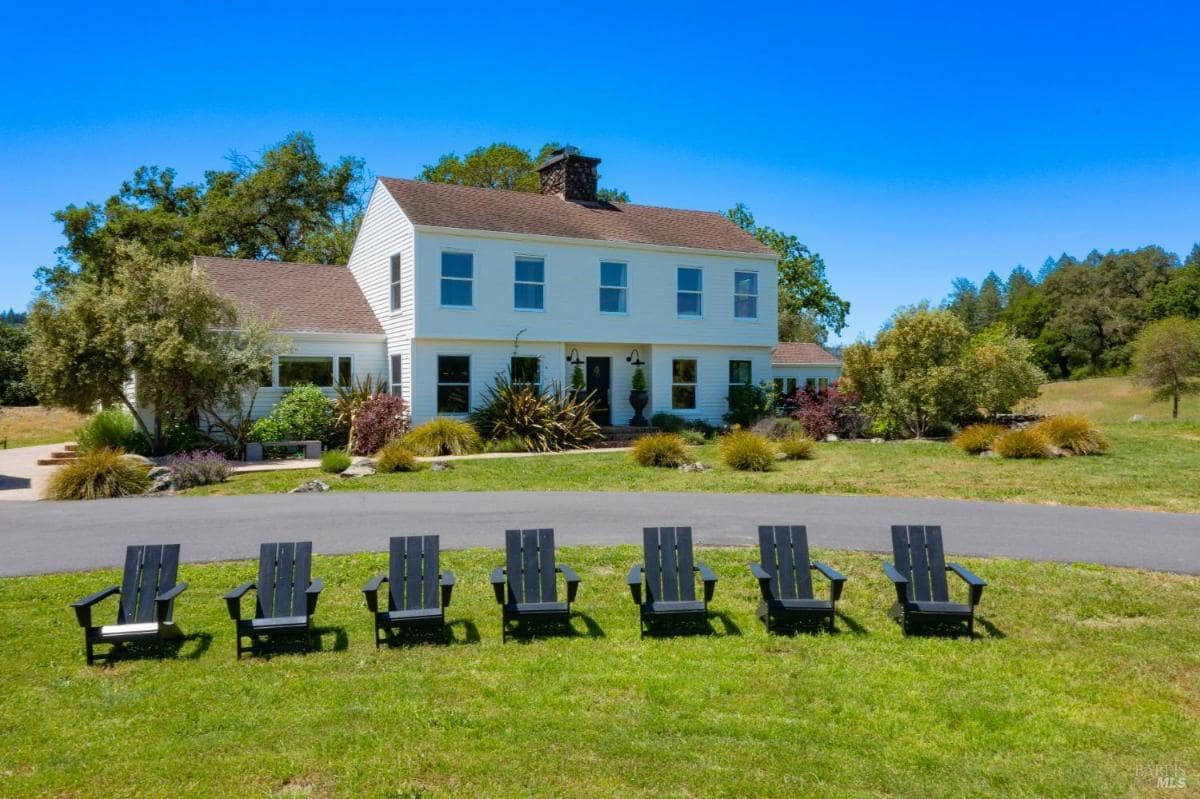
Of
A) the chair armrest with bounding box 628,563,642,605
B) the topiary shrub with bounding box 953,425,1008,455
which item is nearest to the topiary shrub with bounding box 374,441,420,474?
the chair armrest with bounding box 628,563,642,605

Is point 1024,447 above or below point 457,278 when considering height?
below

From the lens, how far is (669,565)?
7223mm

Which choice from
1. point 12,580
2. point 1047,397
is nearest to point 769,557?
point 12,580

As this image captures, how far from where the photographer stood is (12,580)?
8.36 metres

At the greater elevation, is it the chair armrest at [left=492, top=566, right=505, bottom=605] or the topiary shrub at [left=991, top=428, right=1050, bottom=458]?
the topiary shrub at [left=991, top=428, right=1050, bottom=458]

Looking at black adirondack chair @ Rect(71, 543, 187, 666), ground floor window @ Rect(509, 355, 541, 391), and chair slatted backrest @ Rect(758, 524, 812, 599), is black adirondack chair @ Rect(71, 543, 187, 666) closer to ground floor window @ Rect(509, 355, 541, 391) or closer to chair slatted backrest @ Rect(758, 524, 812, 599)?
chair slatted backrest @ Rect(758, 524, 812, 599)

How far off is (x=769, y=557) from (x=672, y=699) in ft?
6.96

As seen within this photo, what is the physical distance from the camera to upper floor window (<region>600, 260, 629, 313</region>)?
25281mm

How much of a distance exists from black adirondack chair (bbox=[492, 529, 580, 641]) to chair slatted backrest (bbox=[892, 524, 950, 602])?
2.91 m

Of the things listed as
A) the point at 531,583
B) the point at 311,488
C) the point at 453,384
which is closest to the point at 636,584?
the point at 531,583

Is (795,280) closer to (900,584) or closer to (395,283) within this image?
(395,283)

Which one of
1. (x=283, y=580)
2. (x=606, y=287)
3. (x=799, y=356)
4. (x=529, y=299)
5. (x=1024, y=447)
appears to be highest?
(x=606, y=287)

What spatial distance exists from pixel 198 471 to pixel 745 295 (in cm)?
1800

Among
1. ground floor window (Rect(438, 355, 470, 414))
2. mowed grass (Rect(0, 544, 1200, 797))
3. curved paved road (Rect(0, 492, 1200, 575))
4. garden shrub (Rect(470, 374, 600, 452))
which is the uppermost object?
ground floor window (Rect(438, 355, 470, 414))
